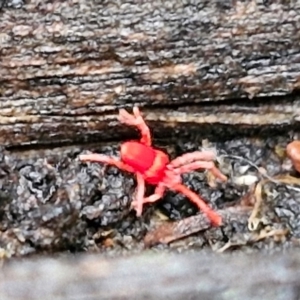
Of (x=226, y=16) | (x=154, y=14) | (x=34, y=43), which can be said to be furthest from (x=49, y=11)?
(x=226, y=16)

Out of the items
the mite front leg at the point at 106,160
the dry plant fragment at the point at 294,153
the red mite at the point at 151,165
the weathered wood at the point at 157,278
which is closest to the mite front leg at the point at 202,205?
the red mite at the point at 151,165

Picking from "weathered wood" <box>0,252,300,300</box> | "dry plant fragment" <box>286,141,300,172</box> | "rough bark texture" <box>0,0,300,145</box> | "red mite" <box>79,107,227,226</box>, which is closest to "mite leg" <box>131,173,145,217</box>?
"red mite" <box>79,107,227,226</box>

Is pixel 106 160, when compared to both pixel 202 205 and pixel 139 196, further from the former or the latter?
pixel 202 205

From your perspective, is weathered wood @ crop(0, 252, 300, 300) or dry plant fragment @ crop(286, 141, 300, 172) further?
dry plant fragment @ crop(286, 141, 300, 172)

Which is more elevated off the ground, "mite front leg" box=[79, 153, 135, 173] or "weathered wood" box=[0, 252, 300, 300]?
"weathered wood" box=[0, 252, 300, 300]

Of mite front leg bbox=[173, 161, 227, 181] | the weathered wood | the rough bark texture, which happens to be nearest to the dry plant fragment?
the rough bark texture

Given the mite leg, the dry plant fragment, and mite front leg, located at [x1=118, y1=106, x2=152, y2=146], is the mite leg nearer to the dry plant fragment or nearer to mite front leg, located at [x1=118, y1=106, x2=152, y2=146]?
mite front leg, located at [x1=118, y1=106, x2=152, y2=146]

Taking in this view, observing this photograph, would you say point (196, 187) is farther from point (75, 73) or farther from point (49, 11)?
point (49, 11)

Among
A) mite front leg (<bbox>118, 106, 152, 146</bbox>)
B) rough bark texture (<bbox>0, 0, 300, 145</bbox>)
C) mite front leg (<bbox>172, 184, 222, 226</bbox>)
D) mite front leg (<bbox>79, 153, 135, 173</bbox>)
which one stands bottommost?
mite front leg (<bbox>172, 184, 222, 226</bbox>)
